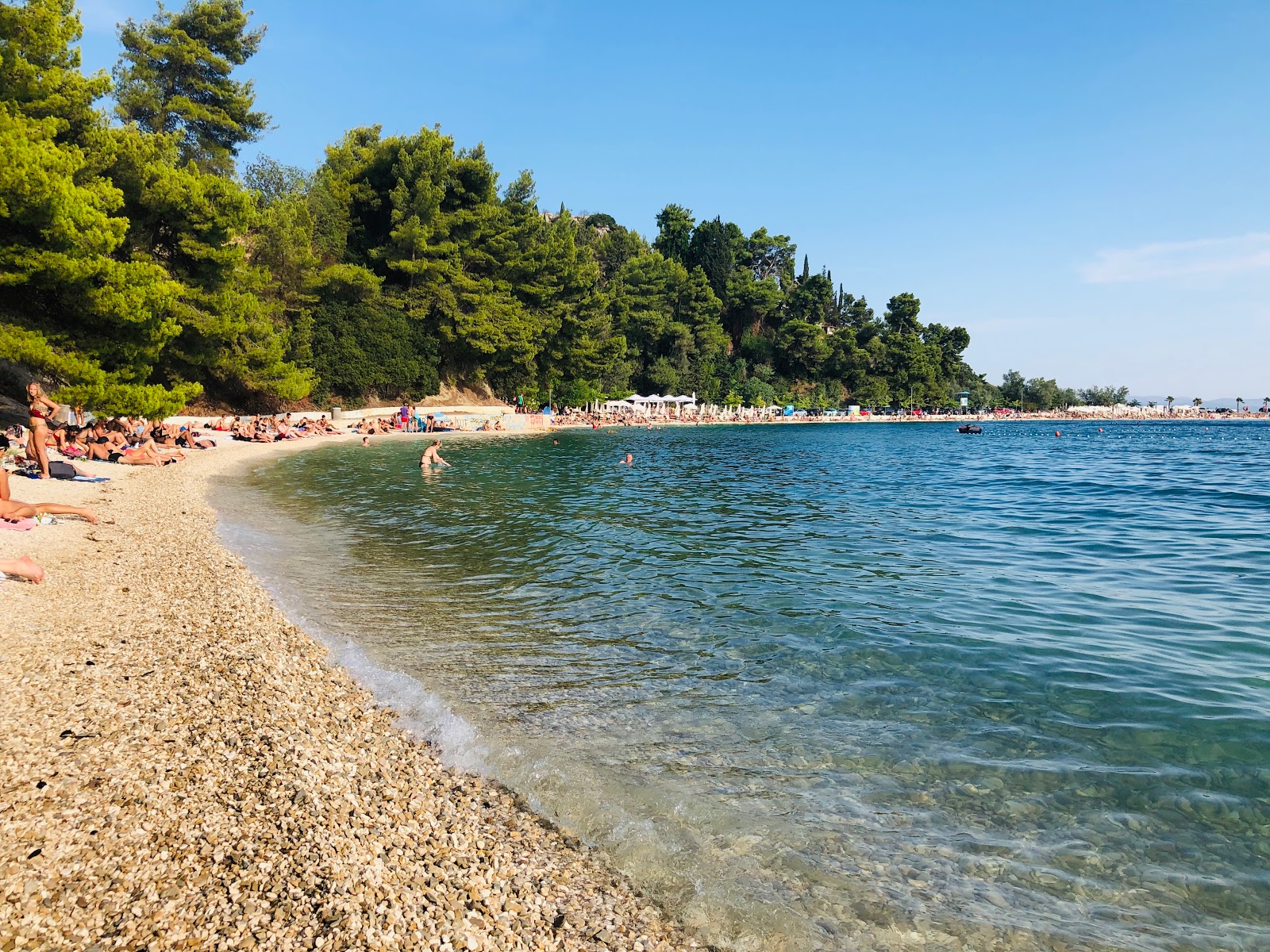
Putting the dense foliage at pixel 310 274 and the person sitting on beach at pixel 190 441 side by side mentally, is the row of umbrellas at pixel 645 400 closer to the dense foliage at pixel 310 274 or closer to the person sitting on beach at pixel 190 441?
the dense foliage at pixel 310 274

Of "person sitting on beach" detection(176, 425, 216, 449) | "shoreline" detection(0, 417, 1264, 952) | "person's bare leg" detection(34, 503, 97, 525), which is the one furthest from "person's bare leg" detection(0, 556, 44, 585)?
"person sitting on beach" detection(176, 425, 216, 449)

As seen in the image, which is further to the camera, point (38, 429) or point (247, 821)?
point (38, 429)

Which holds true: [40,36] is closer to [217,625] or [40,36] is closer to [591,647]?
[217,625]

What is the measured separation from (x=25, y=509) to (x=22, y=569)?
3262 mm

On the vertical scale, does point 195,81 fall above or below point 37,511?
above

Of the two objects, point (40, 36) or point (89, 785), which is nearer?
point (89, 785)

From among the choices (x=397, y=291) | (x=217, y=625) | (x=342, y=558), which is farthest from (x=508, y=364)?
(x=217, y=625)

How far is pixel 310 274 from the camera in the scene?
42.2 meters

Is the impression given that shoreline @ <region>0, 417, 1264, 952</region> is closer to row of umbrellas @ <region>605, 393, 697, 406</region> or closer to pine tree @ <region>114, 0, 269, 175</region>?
pine tree @ <region>114, 0, 269, 175</region>

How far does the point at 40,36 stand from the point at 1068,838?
2780cm

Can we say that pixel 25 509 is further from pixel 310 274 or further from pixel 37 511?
pixel 310 274

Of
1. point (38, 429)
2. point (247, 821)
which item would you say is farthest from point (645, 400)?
point (247, 821)

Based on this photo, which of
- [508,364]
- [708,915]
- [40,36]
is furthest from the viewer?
[508,364]

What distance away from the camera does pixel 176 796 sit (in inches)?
131
